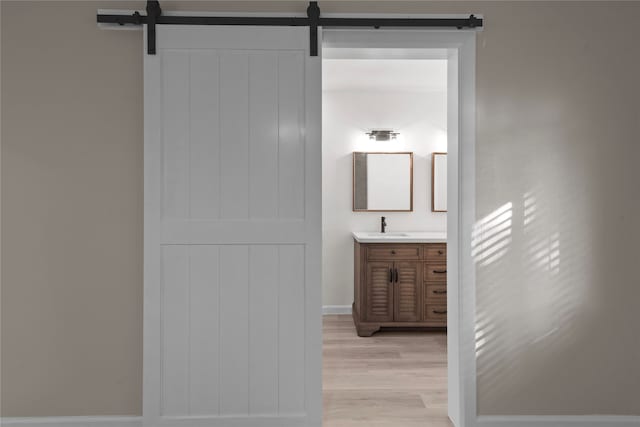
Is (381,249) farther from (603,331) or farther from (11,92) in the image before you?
(11,92)

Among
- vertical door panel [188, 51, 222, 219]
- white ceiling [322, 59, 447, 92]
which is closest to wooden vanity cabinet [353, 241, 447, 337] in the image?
white ceiling [322, 59, 447, 92]

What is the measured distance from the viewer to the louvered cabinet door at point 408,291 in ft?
13.7

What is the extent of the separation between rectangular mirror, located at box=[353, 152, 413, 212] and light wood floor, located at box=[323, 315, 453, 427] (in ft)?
4.48

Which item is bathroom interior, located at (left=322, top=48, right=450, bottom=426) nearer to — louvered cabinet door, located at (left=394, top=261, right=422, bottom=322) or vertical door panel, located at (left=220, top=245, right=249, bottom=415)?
louvered cabinet door, located at (left=394, top=261, right=422, bottom=322)

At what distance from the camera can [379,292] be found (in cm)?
417

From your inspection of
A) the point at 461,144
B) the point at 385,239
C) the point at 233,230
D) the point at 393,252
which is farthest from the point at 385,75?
the point at 233,230

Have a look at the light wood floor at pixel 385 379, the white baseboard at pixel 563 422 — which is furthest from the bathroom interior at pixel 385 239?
the white baseboard at pixel 563 422

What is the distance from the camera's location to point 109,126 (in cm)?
224

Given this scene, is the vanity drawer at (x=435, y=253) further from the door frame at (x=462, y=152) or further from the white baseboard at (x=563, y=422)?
the white baseboard at (x=563, y=422)

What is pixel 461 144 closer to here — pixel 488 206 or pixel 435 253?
pixel 488 206

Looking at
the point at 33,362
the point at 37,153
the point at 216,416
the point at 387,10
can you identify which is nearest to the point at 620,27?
the point at 387,10

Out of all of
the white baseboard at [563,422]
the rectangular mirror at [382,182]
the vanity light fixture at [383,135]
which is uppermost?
the vanity light fixture at [383,135]

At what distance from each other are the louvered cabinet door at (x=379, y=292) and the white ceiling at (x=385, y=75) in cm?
179

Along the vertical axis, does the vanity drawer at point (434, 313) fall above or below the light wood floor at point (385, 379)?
above
